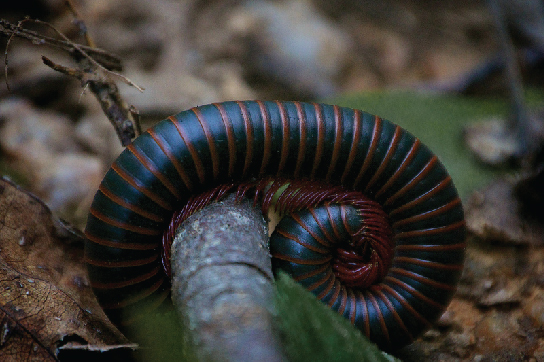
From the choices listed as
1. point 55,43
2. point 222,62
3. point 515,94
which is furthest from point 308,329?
point 222,62

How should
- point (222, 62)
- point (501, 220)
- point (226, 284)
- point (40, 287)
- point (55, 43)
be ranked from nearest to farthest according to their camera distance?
1. point (226, 284)
2. point (40, 287)
3. point (55, 43)
4. point (501, 220)
5. point (222, 62)

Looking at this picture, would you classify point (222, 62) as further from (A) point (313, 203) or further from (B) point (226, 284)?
(B) point (226, 284)

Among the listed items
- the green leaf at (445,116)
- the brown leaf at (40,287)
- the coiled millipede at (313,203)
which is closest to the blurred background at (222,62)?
the green leaf at (445,116)

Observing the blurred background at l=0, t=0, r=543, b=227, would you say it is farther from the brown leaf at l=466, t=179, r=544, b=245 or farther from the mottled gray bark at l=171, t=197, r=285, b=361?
the mottled gray bark at l=171, t=197, r=285, b=361

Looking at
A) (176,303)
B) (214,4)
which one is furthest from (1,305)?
(214,4)

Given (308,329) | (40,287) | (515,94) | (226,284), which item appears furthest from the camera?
(515,94)

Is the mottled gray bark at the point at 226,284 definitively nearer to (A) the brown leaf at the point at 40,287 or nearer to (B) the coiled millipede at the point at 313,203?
(B) the coiled millipede at the point at 313,203

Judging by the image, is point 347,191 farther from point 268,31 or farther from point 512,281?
point 268,31

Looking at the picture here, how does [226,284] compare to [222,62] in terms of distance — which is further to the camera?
[222,62]

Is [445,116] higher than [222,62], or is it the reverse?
[445,116]
